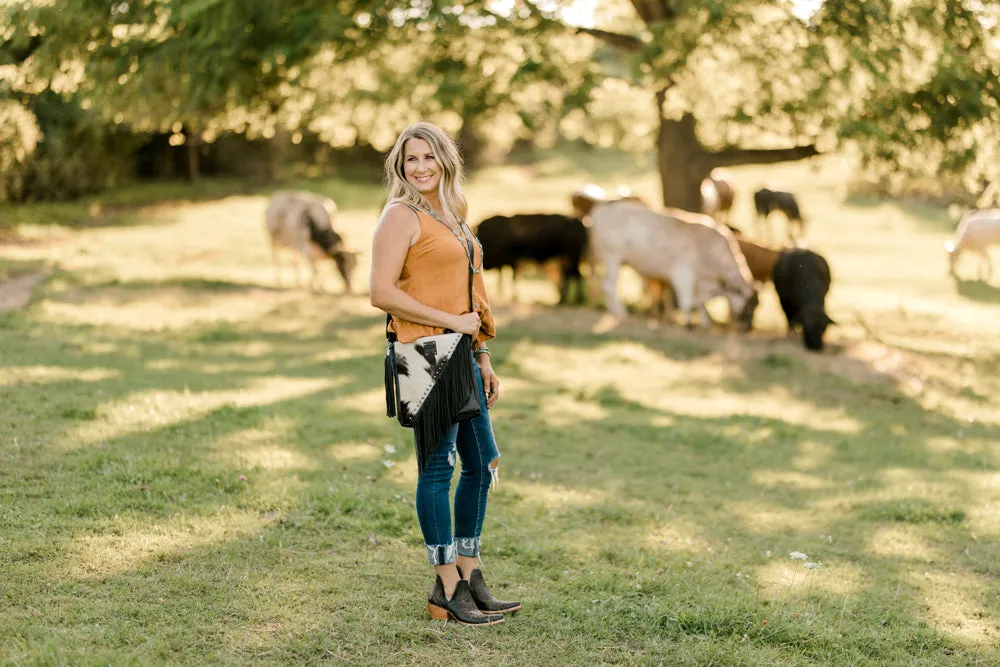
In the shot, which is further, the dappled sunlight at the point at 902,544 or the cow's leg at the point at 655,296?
the cow's leg at the point at 655,296

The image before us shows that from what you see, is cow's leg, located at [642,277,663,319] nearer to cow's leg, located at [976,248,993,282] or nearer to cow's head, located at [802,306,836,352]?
cow's head, located at [802,306,836,352]

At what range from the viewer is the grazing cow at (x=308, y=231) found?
51.4ft

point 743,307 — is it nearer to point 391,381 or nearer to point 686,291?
point 686,291

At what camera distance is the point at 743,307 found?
13.7m

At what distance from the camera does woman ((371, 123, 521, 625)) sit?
3.95 m

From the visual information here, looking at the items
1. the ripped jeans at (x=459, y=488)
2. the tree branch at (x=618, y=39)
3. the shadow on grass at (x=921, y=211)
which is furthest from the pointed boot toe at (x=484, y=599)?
the shadow on grass at (x=921, y=211)

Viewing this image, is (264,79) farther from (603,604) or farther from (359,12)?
(603,604)

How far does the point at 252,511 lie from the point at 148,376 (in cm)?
390

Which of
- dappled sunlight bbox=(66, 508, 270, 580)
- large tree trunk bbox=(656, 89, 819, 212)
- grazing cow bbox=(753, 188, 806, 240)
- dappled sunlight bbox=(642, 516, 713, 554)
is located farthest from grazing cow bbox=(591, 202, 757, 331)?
grazing cow bbox=(753, 188, 806, 240)

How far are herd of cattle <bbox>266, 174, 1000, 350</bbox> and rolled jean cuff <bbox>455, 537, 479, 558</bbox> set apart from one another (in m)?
9.40

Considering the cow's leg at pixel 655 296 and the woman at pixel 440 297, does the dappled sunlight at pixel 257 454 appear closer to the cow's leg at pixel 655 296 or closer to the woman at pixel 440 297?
the woman at pixel 440 297

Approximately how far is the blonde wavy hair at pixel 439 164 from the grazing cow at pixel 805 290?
9.58 m

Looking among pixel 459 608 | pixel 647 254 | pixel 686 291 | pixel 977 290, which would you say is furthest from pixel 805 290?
pixel 459 608

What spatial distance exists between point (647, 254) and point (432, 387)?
10381mm
